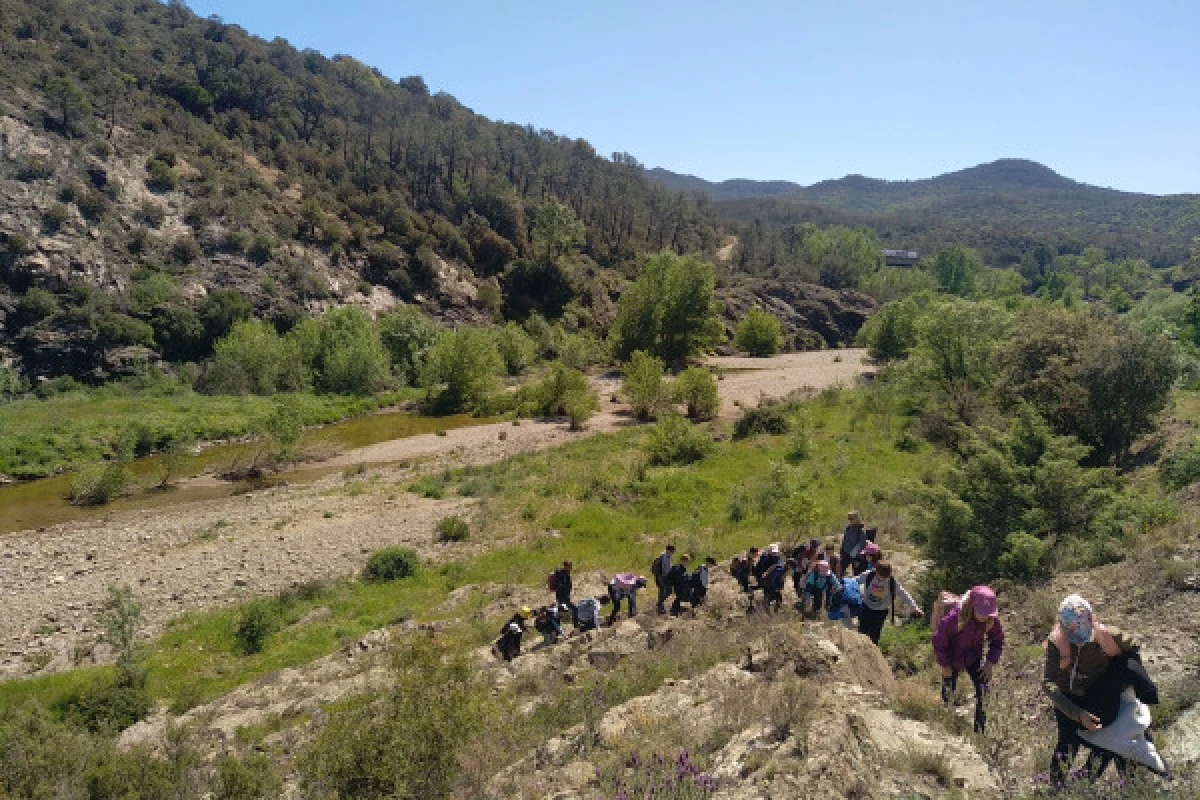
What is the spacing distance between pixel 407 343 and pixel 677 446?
107ft

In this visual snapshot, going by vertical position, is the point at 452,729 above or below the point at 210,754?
above

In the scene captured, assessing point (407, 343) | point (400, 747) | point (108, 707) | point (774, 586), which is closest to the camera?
point (400, 747)

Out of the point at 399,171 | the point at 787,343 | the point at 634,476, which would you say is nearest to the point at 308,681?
the point at 634,476

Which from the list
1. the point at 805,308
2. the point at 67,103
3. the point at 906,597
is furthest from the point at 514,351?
the point at 805,308

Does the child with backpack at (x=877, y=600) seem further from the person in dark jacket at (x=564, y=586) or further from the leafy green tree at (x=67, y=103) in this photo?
the leafy green tree at (x=67, y=103)

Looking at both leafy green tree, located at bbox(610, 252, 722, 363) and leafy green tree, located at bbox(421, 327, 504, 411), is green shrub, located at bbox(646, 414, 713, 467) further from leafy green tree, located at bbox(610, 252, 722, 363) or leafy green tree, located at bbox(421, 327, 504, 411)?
leafy green tree, located at bbox(610, 252, 722, 363)

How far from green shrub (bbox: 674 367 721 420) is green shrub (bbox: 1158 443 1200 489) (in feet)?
89.2

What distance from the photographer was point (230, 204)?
64562mm

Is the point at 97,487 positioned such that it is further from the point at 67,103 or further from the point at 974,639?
the point at 67,103

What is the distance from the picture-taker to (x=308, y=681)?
13.5 meters

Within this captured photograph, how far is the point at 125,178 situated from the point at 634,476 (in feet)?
196

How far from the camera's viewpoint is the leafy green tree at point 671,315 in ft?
204

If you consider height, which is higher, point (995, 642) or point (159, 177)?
point (159, 177)

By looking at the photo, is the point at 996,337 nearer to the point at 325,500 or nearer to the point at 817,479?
the point at 817,479
